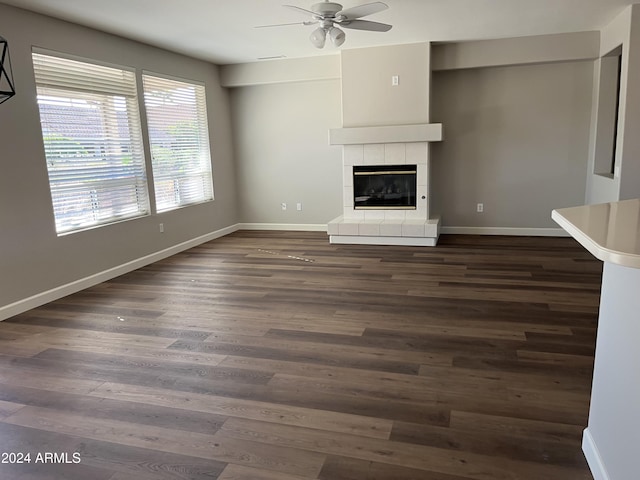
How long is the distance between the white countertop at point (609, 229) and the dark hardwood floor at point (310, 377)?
1016 millimetres

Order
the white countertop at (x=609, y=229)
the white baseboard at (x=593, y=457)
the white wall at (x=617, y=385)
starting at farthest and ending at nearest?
the white baseboard at (x=593, y=457)
the white wall at (x=617, y=385)
the white countertop at (x=609, y=229)

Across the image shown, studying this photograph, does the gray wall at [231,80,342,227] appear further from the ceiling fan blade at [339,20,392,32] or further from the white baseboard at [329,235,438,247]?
the ceiling fan blade at [339,20,392,32]

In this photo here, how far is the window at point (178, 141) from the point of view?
19.2 ft

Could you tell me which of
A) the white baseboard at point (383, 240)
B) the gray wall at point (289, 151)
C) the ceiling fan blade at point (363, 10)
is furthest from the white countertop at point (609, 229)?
the gray wall at point (289, 151)

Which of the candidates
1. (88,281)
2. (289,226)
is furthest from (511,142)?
(88,281)

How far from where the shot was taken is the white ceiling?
4152mm

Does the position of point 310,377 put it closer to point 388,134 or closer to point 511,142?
point 388,134

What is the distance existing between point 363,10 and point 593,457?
3528mm

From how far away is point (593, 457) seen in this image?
1.88 metres

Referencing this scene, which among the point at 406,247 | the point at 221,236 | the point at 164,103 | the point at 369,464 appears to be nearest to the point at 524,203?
the point at 406,247

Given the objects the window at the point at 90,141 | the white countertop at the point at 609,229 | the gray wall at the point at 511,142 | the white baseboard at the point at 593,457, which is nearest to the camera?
the white countertop at the point at 609,229

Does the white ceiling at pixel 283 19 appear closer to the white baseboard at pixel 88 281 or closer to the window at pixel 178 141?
the window at pixel 178 141

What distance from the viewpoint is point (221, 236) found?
289 inches

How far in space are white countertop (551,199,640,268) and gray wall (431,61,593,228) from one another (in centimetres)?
450
